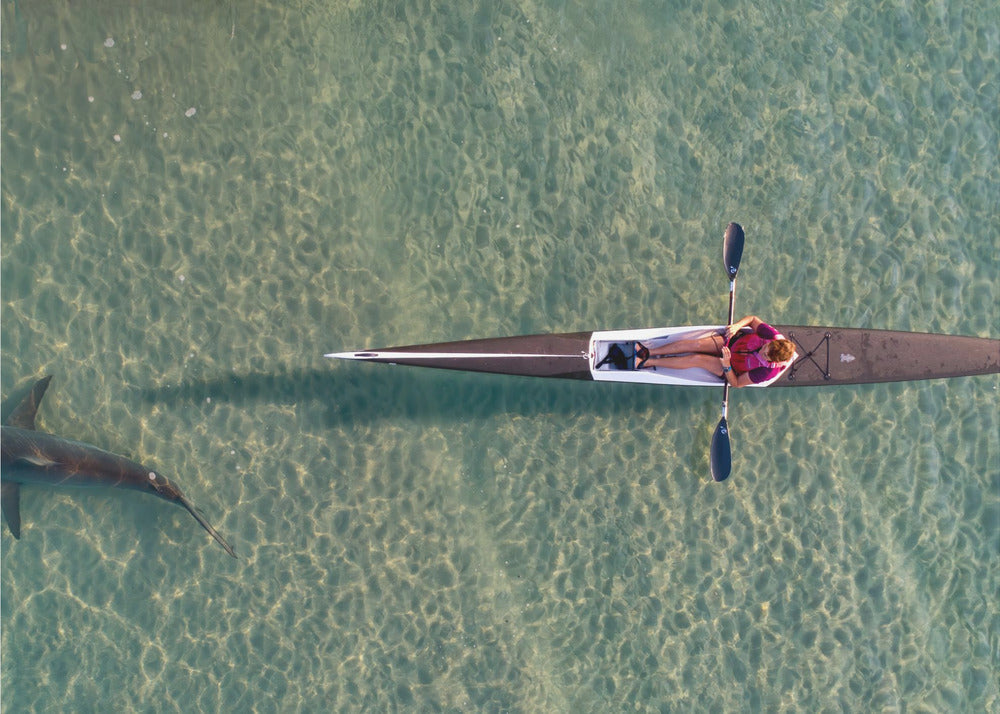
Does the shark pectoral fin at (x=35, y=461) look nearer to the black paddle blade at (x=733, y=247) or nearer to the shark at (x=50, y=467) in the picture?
the shark at (x=50, y=467)

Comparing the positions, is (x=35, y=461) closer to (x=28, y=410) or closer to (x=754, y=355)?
(x=28, y=410)

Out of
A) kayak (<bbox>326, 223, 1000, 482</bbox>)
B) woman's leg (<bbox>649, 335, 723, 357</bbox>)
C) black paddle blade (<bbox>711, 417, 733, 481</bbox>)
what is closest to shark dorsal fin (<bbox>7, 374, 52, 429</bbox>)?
kayak (<bbox>326, 223, 1000, 482</bbox>)

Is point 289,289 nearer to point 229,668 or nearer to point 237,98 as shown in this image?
point 237,98

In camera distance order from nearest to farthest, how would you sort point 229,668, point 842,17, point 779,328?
point 779,328 < point 229,668 < point 842,17

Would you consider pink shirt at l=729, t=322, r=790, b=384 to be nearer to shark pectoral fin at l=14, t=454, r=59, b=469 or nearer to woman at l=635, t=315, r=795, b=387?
woman at l=635, t=315, r=795, b=387

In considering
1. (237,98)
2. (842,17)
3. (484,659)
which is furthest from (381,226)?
(842,17)

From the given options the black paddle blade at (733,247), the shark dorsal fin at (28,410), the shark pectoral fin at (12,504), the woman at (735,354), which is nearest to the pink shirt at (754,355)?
the woman at (735,354)
